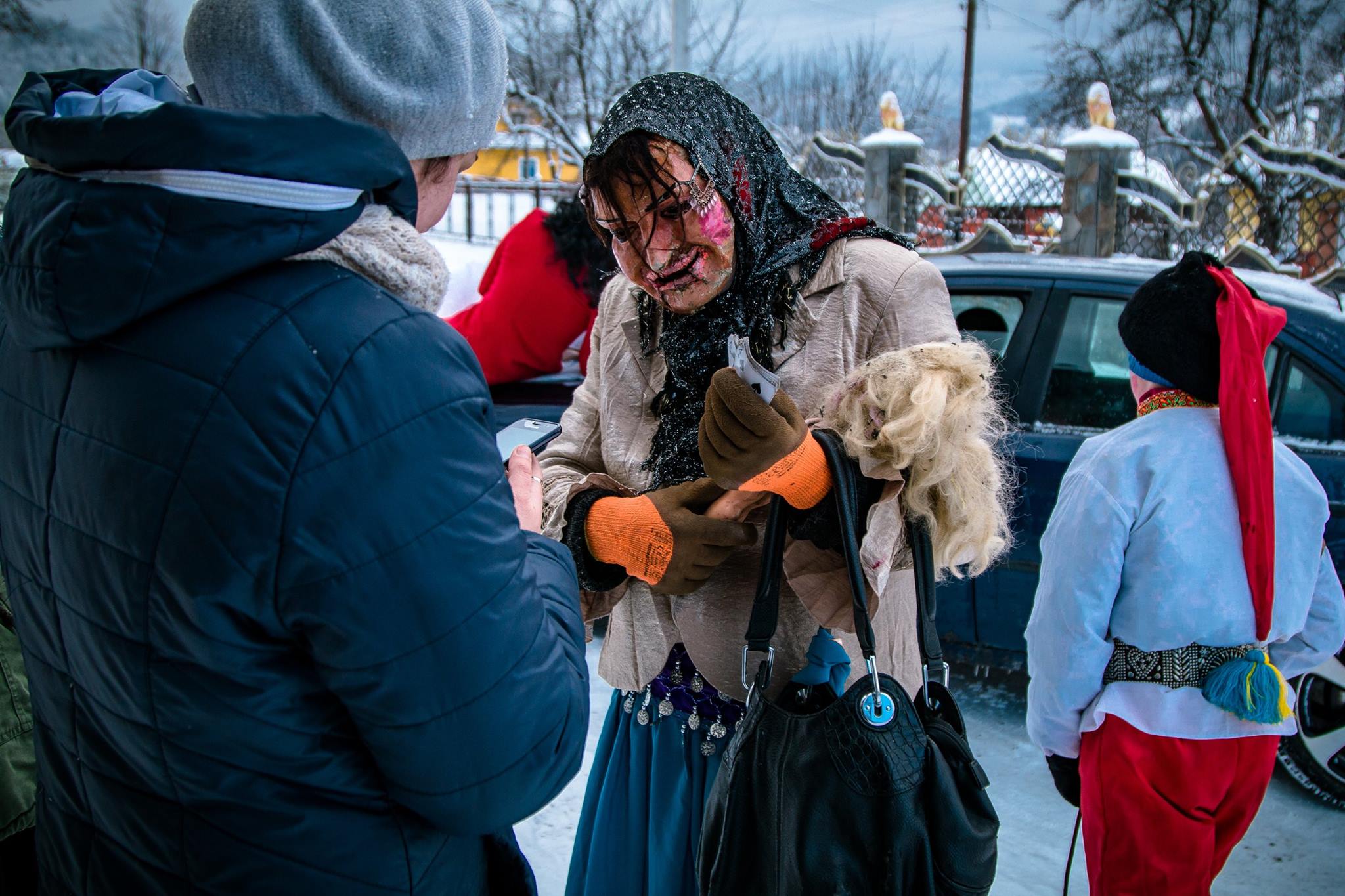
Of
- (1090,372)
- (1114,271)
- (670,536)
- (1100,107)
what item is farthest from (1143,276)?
(1100,107)

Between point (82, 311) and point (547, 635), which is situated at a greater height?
point (82, 311)

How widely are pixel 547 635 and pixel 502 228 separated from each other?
22731mm

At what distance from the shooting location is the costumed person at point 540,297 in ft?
12.2

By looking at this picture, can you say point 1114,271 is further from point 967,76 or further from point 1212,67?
point 967,76

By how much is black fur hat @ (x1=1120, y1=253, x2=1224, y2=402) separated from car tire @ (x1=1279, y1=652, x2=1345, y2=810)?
1.66 metres

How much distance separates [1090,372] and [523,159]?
26.1 metres

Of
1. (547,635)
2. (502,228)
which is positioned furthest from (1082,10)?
(547,635)

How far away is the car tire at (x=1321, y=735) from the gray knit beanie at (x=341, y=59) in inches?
124

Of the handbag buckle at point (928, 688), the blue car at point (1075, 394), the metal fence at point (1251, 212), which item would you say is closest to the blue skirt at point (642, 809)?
the handbag buckle at point (928, 688)

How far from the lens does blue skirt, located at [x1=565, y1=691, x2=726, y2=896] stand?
1.70 m

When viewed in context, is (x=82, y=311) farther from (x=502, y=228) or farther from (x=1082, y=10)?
(x=502, y=228)

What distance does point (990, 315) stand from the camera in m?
3.56

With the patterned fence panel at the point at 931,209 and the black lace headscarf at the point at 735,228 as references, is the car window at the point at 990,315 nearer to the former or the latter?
the black lace headscarf at the point at 735,228

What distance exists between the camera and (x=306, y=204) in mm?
818
